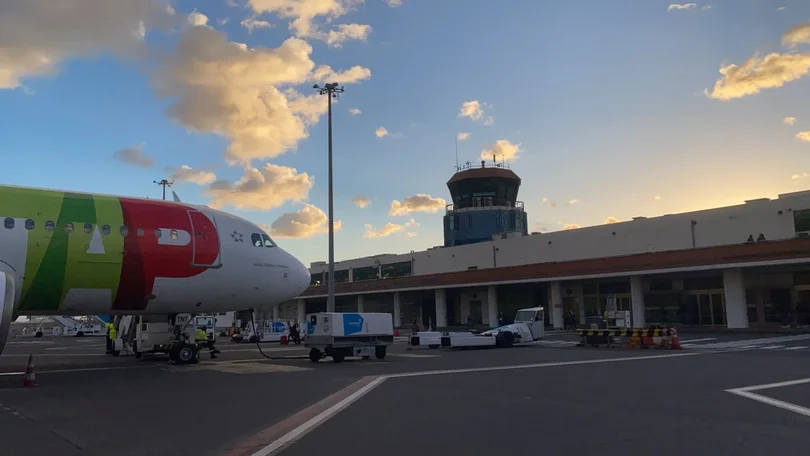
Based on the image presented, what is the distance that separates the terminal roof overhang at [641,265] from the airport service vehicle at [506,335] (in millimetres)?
11320

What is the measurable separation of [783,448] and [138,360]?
23.8 meters

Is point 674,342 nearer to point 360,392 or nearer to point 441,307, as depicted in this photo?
point 360,392

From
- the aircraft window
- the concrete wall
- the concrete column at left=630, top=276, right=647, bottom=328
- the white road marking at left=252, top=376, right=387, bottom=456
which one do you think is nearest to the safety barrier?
the concrete column at left=630, top=276, right=647, bottom=328

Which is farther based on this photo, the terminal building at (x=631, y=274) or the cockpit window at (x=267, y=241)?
the terminal building at (x=631, y=274)

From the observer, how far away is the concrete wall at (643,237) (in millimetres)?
43156

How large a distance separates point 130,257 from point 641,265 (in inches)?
1367

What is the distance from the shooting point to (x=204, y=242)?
20.6 m

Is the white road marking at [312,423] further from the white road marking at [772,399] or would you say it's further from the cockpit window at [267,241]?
the cockpit window at [267,241]

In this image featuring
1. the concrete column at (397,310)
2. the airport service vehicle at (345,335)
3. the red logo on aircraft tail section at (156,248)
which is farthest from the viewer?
the concrete column at (397,310)

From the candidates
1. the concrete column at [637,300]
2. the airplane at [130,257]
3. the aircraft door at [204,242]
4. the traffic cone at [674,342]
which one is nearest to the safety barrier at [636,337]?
the traffic cone at [674,342]

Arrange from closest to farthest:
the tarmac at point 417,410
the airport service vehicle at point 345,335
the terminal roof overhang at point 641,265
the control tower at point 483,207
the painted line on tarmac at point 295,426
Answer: the painted line on tarmac at point 295,426
the tarmac at point 417,410
the airport service vehicle at point 345,335
the terminal roof overhang at point 641,265
the control tower at point 483,207

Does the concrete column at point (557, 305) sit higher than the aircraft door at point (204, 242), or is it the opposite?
the aircraft door at point (204, 242)

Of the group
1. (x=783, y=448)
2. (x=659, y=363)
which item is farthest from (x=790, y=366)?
(x=783, y=448)

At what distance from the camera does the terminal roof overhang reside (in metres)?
36.5
